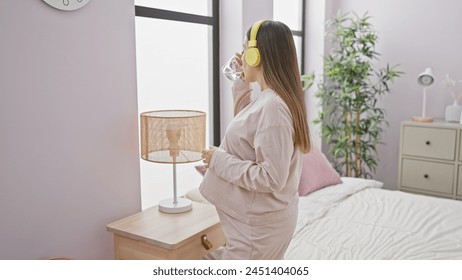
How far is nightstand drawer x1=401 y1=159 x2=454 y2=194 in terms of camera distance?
3396mm

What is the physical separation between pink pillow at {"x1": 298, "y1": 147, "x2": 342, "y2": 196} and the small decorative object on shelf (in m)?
1.19

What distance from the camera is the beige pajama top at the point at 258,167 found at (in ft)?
4.49

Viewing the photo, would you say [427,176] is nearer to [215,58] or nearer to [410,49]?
[410,49]

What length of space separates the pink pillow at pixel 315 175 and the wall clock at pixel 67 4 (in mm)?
1639

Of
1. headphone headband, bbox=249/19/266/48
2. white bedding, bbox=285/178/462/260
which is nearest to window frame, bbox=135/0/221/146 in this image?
white bedding, bbox=285/178/462/260

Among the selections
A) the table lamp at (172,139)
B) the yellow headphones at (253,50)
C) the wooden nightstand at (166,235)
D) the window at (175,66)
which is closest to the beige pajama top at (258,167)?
the yellow headphones at (253,50)

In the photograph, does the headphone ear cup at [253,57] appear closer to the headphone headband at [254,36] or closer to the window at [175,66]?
the headphone headband at [254,36]

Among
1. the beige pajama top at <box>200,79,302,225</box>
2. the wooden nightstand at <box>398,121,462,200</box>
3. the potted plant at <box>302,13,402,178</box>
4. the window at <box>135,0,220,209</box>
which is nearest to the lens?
the beige pajama top at <box>200,79,302,225</box>

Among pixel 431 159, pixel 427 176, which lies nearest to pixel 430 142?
pixel 431 159

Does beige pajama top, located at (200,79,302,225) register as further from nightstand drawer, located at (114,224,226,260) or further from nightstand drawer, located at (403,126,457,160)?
nightstand drawer, located at (403,126,457,160)

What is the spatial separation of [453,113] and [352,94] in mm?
794

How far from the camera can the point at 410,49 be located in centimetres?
384
